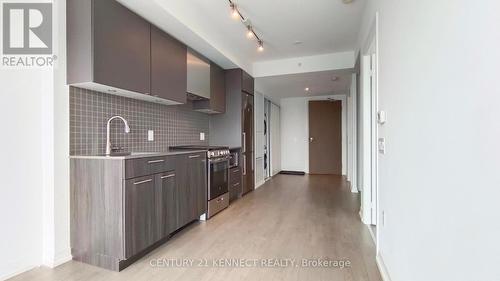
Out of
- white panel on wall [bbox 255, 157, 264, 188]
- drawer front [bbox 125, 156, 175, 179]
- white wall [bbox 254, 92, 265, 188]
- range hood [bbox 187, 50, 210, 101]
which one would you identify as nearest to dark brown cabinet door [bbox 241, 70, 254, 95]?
white wall [bbox 254, 92, 265, 188]

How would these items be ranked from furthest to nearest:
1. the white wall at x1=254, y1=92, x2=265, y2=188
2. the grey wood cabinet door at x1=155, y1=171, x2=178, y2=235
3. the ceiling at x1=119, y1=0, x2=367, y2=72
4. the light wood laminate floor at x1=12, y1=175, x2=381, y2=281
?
the white wall at x1=254, y1=92, x2=265, y2=188, the ceiling at x1=119, y1=0, x2=367, y2=72, the grey wood cabinet door at x1=155, y1=171, x2=178, y2=235, the light wood laminate floor at x1=12, y1=175, x2=381, y2=281

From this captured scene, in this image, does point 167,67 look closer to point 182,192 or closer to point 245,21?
point 245,21

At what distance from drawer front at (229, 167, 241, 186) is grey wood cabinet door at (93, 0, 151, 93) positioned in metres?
1.99

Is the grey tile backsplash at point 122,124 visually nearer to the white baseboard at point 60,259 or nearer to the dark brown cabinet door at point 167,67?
the dark brown cabinet door at point 167,67

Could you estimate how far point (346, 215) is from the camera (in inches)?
129

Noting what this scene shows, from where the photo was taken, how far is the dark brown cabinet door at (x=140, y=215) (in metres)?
1.92

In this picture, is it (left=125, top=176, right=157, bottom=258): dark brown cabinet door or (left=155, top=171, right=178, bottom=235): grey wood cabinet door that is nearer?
(left=125, top=176, right=157, bottom=258): dark brown cabinet door

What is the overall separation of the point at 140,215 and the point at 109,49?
144 centimetres

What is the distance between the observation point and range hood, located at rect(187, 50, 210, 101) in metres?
3.21

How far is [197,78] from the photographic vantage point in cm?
337

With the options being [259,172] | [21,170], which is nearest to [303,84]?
[259,172]

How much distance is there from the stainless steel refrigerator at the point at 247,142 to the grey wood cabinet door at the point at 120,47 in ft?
7.04

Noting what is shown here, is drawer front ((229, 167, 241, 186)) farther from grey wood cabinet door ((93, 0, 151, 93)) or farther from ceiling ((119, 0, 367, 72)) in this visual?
grey wood cabinet door ((93, 0, 151, 93))

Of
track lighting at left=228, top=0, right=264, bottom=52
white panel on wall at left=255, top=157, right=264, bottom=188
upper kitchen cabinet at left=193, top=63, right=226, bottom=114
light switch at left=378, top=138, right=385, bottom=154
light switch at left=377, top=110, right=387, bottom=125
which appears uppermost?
track lighting at left=228, top=0, right=264, bottom=52
